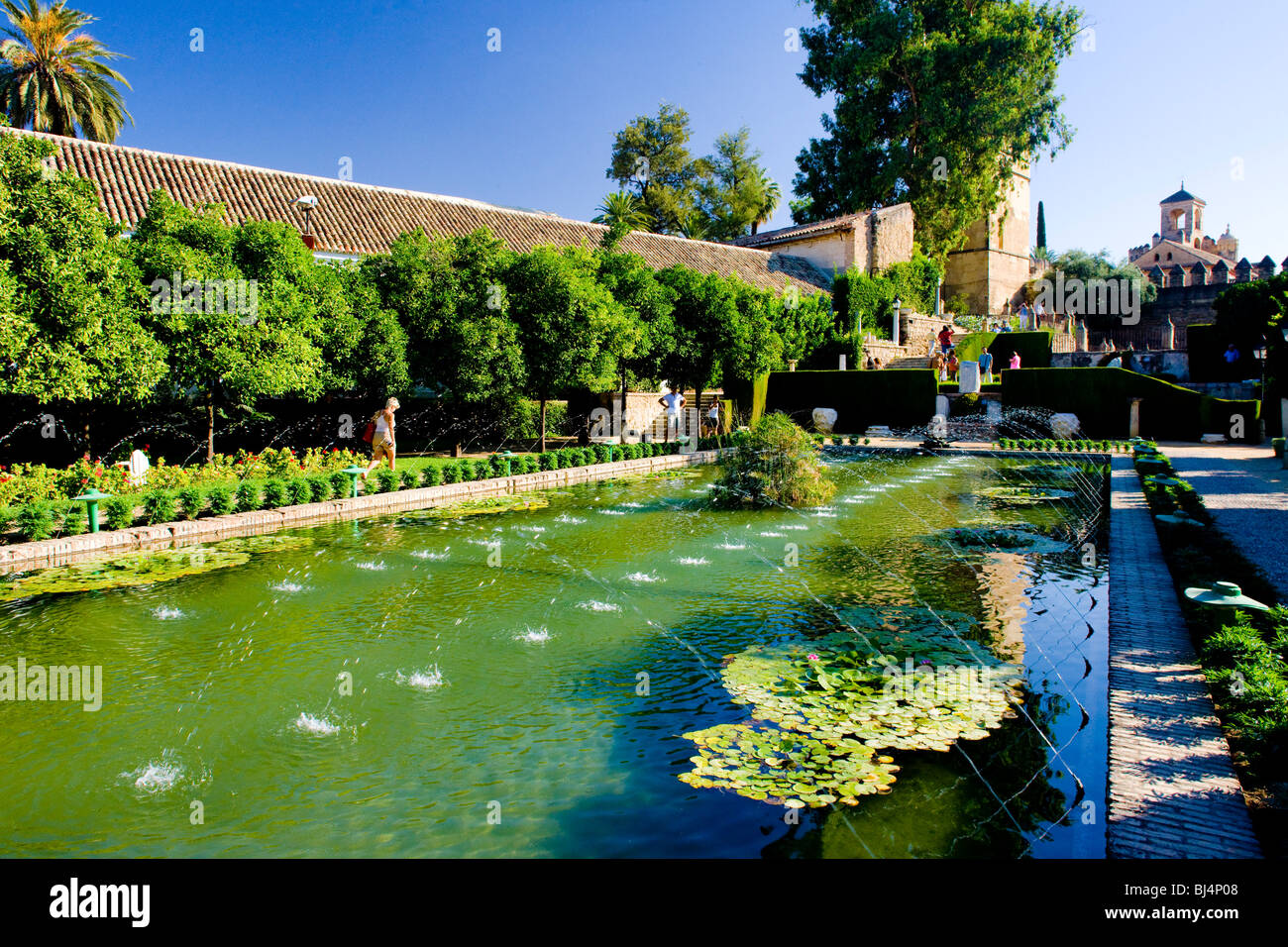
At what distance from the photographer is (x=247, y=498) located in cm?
1152

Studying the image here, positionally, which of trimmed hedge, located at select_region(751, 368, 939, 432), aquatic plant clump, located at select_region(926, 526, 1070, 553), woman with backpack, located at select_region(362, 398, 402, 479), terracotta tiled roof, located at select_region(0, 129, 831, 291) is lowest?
aquatic plant clump, located at select_region(926, 526, 1070, 553)

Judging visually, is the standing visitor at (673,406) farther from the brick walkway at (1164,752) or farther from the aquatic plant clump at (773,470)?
the brick walkway at (1164,752)

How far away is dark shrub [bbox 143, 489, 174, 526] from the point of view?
34.4 ft

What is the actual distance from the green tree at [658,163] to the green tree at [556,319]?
102ft

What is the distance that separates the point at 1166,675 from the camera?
4.96 meters

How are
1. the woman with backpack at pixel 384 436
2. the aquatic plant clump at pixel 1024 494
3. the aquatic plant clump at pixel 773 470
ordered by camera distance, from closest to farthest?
the aquatic plant clump at pixel 773 470 → the aquatic plant clump at pixel 1024 494 → the woman with backpack at pixel 384 436

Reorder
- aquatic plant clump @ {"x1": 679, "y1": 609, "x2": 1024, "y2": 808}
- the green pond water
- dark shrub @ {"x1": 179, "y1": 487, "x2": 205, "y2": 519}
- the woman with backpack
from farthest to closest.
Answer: the woman with backpack → dark shrub @ {"x1": 179, "y1": 487, "x2": 205, "y2": 519} → aquatic plant clump @ {"x1": 679, "y1": 609, "x2": 1024, "y2": 808} → the green pond water

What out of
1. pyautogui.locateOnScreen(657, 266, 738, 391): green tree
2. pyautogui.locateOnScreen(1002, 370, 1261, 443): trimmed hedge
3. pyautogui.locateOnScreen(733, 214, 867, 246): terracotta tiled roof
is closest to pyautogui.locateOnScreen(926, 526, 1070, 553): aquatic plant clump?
pyautogui.locateOnScreen(657, 266, 738, 391): green tree

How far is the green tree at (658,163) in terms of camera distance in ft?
156

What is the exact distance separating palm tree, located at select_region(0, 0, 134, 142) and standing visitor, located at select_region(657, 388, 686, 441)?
23351 millimetres

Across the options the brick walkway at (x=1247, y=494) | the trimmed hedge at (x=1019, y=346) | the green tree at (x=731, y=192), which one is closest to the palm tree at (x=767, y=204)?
the green tree at (x=731, y=192)

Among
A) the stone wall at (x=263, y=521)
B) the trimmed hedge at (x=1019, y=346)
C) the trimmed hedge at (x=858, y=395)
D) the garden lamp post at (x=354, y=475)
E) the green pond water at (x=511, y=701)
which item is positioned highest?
the trimmed hedge at (x=1019, y=346)

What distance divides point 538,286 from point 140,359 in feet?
26.6

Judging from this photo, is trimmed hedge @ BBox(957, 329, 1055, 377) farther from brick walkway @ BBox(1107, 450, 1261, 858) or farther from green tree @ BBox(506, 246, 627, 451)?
brick walkway @ BBox(1107, 450, 1261, 858)
